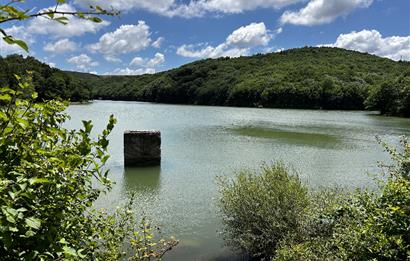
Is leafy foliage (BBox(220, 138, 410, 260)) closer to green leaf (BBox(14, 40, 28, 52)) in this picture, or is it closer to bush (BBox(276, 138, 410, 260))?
bush (BBox(276, 138, 410, 260))

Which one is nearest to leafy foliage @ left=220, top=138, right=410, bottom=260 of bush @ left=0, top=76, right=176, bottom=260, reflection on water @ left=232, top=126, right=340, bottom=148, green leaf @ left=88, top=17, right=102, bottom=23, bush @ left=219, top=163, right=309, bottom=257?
bush @ left=219, top=163, right=309, bottom=257

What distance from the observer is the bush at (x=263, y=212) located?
656cm

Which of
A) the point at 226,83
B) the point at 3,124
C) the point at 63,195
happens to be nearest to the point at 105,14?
the point at 3,124

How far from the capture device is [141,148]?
15.7 m

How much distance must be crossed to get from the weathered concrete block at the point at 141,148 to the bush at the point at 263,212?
872 cm

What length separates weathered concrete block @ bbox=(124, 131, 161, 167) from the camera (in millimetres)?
15461

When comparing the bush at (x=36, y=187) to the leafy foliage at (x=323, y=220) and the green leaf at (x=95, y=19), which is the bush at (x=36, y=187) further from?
the leafy foliage at (x=323, y=220)

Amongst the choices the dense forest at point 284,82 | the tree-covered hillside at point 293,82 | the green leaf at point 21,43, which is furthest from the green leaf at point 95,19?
the tree-covered hillside at point 293,82

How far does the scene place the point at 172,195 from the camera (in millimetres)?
11883

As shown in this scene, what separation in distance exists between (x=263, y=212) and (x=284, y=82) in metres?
A: 95.8

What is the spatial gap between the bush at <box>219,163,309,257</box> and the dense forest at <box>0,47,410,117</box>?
50.0m

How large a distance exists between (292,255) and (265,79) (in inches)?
4175

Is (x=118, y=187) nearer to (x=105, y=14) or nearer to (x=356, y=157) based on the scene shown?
(x=105, y=14)

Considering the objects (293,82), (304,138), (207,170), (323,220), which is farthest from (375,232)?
(293,82)
